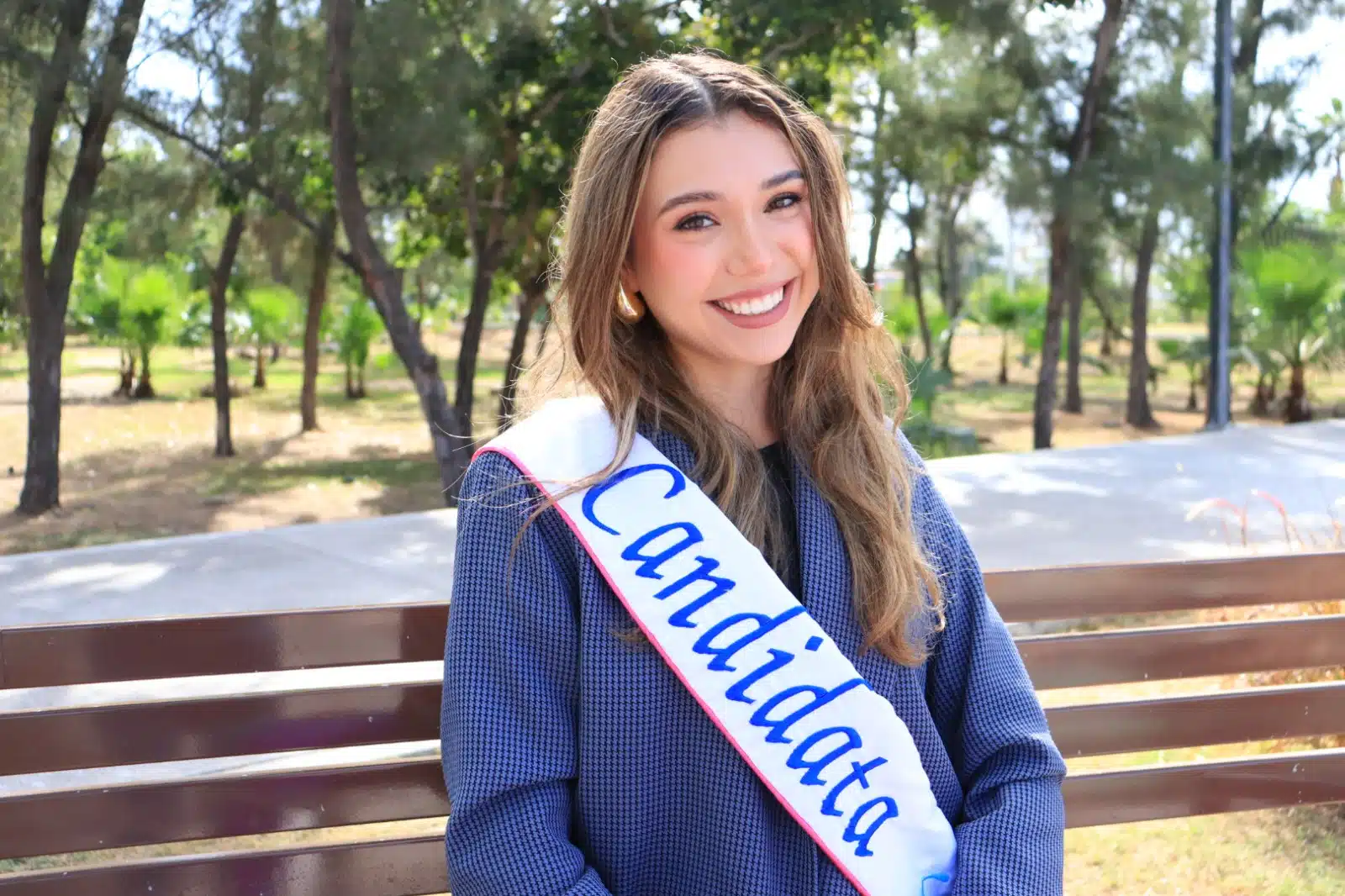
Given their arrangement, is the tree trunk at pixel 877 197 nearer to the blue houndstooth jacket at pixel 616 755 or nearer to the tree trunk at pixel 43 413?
the tree trunk at pixel 43 413

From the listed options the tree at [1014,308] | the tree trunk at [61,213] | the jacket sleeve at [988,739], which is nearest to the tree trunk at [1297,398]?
the tree at [1014,308]

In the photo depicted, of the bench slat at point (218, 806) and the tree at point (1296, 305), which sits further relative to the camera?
the tree at point (1296, 305)

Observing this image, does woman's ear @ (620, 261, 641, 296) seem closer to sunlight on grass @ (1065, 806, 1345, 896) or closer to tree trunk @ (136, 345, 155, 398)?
sunlight on grass @ (1065, 806, 1345, 896)

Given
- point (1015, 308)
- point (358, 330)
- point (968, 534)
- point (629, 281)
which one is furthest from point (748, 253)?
point (1015, 308)

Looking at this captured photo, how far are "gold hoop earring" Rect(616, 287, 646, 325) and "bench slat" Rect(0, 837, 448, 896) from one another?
87 cm

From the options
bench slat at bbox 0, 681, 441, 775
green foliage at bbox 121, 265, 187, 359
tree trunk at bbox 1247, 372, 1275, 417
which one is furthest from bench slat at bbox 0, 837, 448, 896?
tree trunk at bbox 1247, 372, 1275, 417

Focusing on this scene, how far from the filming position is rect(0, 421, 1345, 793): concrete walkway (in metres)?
4.12

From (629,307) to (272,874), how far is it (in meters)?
0.99

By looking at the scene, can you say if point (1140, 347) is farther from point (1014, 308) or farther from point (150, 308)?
point (150, 308)

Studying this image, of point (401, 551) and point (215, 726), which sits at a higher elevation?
point (215, 726)

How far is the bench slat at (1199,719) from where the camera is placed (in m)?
2.42

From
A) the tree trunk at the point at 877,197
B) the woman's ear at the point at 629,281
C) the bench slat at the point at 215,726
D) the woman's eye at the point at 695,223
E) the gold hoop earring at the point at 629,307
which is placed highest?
the tree trunk at the point at 877,197

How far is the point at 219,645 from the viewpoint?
1987 millimetres

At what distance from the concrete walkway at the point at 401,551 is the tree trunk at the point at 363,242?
8.36 ft
